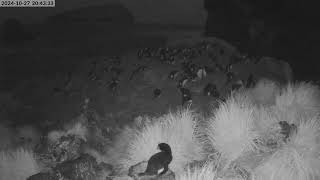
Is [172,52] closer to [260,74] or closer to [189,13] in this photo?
[189,13]

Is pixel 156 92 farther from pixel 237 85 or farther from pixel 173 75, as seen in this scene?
pixel 237 85

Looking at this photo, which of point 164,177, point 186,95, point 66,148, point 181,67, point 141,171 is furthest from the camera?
point 181,67

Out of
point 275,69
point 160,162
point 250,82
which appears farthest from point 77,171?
point 275,69

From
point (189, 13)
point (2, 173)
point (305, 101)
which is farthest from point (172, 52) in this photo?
point (2, 173)

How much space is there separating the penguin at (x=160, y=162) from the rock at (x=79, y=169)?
1.26ft

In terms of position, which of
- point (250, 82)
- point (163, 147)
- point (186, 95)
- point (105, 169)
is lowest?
point (105, 169)

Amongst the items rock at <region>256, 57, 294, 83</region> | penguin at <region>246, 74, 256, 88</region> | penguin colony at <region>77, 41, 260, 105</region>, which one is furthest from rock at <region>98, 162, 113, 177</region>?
rock at <region>256, 57, 294, 83</region>

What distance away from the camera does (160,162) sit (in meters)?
2.12

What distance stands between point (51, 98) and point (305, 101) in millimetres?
2112

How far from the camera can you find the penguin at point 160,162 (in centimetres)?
207

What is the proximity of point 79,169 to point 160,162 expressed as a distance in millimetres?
577

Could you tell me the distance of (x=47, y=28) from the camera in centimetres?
267

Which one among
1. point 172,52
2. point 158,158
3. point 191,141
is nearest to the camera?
point 158,158

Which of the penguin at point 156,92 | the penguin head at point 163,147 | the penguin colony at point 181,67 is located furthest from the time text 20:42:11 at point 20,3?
the penguin head at point 163,147
